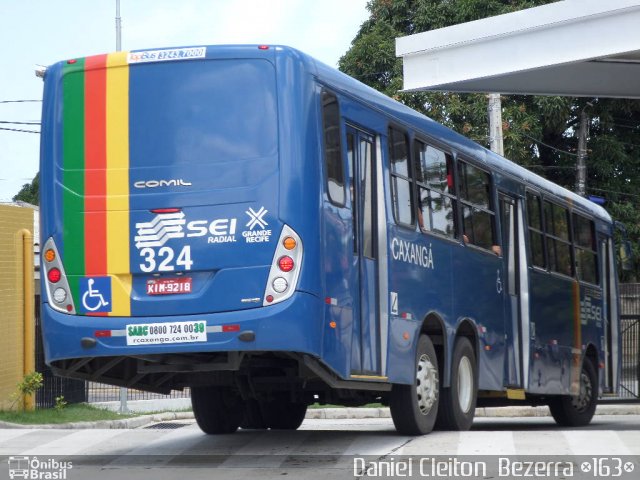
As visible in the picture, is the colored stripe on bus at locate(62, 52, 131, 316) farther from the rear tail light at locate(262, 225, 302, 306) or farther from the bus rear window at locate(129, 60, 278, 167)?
the rear tail light at locate(262, 225, 302, 306)

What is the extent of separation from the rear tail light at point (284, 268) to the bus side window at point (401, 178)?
1.99 meters

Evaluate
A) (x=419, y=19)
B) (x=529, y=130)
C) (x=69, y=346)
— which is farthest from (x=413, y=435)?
(x=419, y=19)

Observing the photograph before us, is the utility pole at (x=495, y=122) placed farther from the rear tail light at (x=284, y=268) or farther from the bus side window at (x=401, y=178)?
the rear tail light at (x=284, y=268)

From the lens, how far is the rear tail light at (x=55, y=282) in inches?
414

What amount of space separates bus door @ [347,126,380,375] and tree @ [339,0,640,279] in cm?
1958

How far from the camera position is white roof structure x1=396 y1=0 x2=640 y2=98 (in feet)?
49.5

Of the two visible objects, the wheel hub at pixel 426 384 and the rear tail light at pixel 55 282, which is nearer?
the rear tail light at pixel 55 282

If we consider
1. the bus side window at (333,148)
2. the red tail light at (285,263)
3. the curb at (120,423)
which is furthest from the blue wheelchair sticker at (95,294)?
the curb at (120,423)

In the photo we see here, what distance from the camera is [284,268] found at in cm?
1003

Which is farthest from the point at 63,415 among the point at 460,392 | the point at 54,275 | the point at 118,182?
Result: the point at 118,182

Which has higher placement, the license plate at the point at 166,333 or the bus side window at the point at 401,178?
the bus side window at the point at 401,178

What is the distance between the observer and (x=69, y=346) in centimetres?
1045

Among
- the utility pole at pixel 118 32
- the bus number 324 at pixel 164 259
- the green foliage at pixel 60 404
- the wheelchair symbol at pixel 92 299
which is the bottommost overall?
the green foliage at pixel 60 404

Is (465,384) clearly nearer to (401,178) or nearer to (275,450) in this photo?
(401,178)
